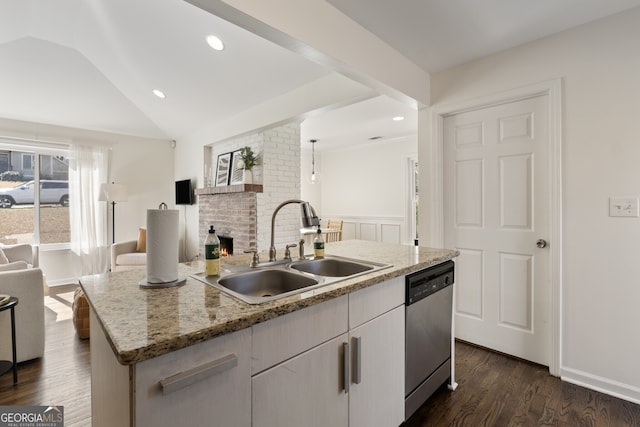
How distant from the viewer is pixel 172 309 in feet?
3.20

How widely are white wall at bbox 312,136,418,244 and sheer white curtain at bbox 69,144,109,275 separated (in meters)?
3.89

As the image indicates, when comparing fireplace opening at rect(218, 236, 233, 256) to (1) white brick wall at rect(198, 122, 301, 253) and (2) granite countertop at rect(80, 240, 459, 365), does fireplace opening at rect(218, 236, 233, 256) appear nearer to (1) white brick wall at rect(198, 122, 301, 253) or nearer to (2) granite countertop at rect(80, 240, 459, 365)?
(1) white brick wall at rect(198, 122, 301, 253)

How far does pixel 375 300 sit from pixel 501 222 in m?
1.64

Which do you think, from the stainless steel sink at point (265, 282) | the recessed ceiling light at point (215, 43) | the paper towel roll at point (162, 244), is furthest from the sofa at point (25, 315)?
the recessed ceiling light at point (215, 43)

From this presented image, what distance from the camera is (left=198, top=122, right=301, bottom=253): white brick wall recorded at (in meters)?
3.99

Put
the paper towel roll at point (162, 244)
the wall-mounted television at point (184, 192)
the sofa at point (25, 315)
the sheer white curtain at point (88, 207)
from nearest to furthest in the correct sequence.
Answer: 1. the paper towel roll at point (162, 244)
2. the sofa at point (25, 315)
3. the sheer white curtain at point (88, 207)
4. the wall-mounted television at point (184, 192)

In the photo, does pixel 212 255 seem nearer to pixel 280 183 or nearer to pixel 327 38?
pixel 327 38

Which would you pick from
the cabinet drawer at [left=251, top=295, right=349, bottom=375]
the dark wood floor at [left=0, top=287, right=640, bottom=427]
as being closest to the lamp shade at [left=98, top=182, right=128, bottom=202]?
the dark wood floor at [left=0, top=287, right=640, bottom=427]

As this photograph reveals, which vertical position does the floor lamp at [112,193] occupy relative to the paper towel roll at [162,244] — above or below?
above

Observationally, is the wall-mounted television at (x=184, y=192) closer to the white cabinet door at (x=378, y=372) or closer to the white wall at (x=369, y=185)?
the white wall at (x=369, y=185)

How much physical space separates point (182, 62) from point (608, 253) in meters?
4.07

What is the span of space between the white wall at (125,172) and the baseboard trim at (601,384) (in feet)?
19.5

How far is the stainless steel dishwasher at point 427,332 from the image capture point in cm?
163

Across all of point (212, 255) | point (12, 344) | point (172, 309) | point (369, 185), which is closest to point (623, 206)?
point (212, 255)
